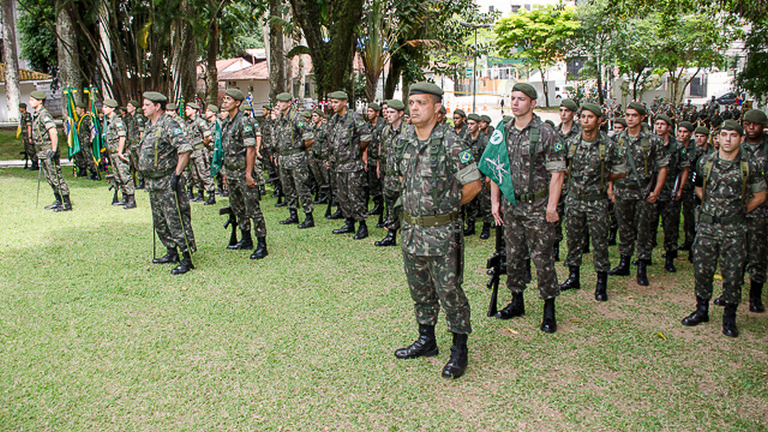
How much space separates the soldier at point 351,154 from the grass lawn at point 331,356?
131cm

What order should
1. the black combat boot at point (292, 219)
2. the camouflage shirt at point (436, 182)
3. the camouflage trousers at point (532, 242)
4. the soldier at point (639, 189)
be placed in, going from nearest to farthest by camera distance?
the camouflage shirt at point (436, 182) → the camouflage trousers at point (532, 242) → the soldier at point (639, 189) → the black combat boot at point (292, 219)

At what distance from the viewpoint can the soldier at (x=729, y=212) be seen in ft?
15.5

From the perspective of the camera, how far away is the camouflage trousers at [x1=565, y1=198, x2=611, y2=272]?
5535 mm

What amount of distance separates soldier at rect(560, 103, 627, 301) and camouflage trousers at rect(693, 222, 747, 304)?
89cm

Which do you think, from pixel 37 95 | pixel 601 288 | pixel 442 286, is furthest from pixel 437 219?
pixel 37 95

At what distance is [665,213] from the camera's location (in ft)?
22.4

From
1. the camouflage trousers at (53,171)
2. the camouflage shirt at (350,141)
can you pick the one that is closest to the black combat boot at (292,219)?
the camouflage shirt at (350,141)

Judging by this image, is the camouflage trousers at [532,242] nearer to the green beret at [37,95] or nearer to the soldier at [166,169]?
the soldier at [166,169]

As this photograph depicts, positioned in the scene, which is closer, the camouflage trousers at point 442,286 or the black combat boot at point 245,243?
the camouflage trousers at point 442,286

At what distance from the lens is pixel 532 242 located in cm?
473

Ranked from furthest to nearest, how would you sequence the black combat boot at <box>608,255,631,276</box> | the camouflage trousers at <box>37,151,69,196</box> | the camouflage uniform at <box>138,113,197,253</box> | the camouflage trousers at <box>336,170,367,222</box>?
the camouflage trousers at <box>37,151,69,196</box>
the camouflage trousers at <box>336,170,367,222</box>
the black combat boot at <box>608,255,631,276</box>
the camouflage uniform at <box>138,113,197,253</box>

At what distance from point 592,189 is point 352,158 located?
3.75 m

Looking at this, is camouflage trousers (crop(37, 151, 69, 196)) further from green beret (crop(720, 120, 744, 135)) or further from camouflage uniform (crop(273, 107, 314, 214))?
green beret (crop(720, 120, 744, 135))

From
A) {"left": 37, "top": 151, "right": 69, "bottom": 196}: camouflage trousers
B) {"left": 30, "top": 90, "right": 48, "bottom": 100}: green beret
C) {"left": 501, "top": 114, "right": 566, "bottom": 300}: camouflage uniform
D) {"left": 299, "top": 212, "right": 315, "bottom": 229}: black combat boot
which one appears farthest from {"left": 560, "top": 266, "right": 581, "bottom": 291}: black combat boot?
{"left": 30, "top": 90, "right": 48, "bottom": 100}: green beret
